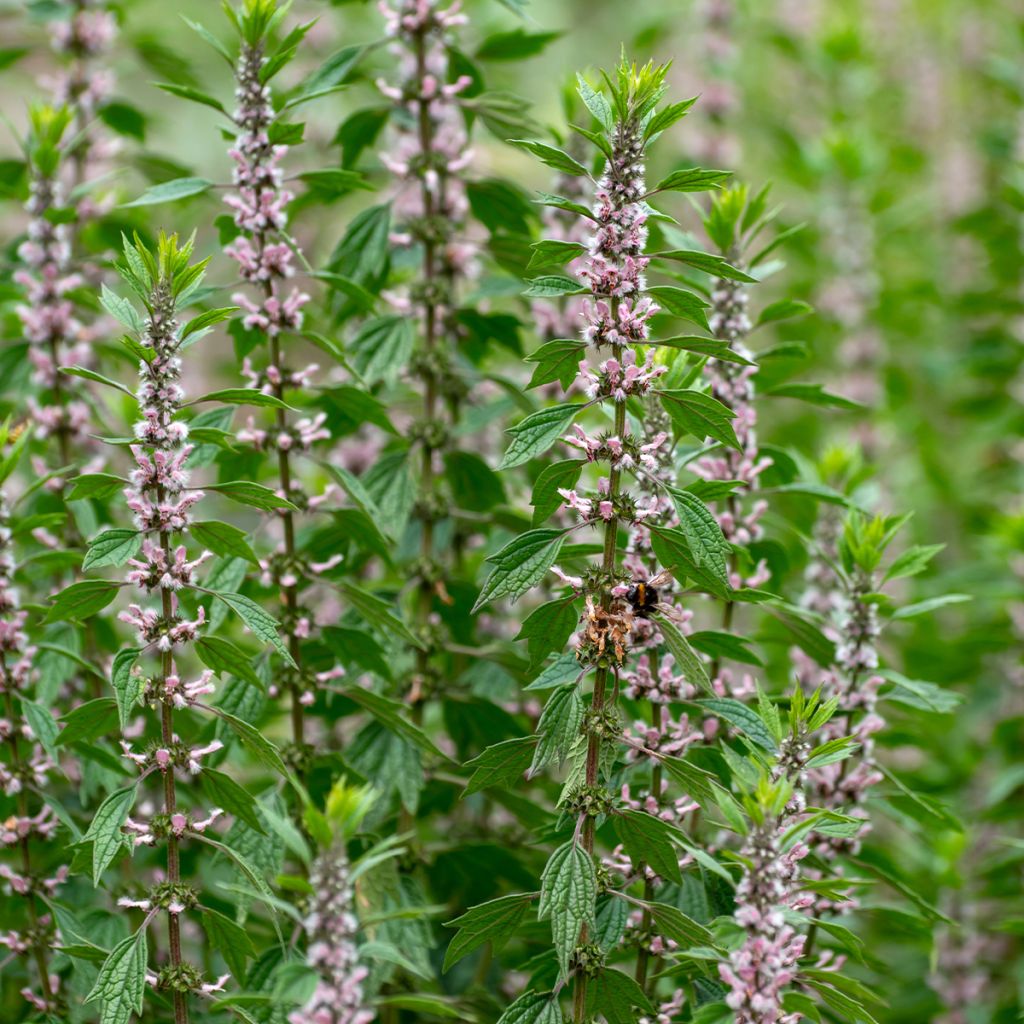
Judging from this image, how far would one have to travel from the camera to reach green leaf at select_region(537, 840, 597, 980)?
1.91m

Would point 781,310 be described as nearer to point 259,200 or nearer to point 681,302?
point 681,302

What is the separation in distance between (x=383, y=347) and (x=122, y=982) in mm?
1379

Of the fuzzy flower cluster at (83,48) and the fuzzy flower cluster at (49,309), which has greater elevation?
the fuzzy flower cluster at (83,48)

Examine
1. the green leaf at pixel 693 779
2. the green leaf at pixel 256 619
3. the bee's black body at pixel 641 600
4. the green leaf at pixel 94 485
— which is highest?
the green leaf at pixel 94 485

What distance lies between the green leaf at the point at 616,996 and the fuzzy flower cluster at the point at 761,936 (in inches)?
8.9

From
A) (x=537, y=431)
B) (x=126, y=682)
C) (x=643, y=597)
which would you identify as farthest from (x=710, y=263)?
(x=126, y=682)

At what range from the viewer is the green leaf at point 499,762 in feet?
6.74

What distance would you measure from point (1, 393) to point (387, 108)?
1150mm

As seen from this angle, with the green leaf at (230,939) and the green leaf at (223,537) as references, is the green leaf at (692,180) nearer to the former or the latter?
the green leaf at (223,537)

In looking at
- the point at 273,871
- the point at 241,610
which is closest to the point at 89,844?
the point at 273,871

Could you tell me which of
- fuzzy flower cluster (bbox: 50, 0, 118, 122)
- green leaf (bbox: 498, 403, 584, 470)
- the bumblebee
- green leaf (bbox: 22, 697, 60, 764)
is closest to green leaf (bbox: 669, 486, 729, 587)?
the bumblebee

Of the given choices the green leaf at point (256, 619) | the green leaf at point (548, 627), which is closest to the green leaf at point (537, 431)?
the green leaf at point (548, 627)

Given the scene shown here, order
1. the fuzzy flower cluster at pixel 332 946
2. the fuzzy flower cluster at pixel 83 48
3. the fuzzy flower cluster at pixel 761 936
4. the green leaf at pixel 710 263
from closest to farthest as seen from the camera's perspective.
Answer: the fuzzy flower cluster at pixel 332 946, the fuzzy flower cluster at pixel 761 936, the green leaf at pixel 710 263, the fuzzy flower cluster at pixel 83 48

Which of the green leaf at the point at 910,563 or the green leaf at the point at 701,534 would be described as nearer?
the green leaf at the point at 701,534
